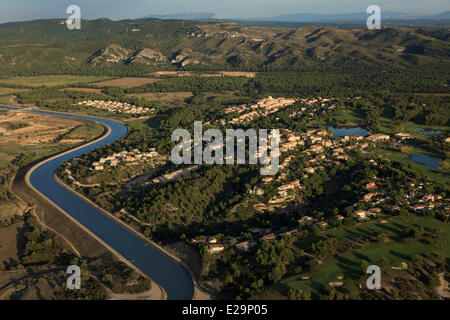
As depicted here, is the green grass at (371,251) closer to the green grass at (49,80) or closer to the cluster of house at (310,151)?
the cluster of house at (310,151)

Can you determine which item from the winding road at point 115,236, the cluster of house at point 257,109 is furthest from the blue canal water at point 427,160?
the winding road at point 115,236

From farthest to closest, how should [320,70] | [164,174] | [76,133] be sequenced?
1. [320,70]
2. [76,133]
3. [164,174]

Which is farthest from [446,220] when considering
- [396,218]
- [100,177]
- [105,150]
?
[105,150]

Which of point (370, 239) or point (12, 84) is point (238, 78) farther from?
point (370, 239)

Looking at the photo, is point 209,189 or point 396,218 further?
point 209,189

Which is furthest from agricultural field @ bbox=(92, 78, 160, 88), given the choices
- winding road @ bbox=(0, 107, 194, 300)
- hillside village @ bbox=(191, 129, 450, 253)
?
hillside village @ bbox=(191, 129, 450, 253)

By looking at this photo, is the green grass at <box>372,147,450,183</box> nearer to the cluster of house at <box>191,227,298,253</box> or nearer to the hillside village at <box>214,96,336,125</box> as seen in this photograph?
the cluster of house at <box>191,227,298,253</box>
